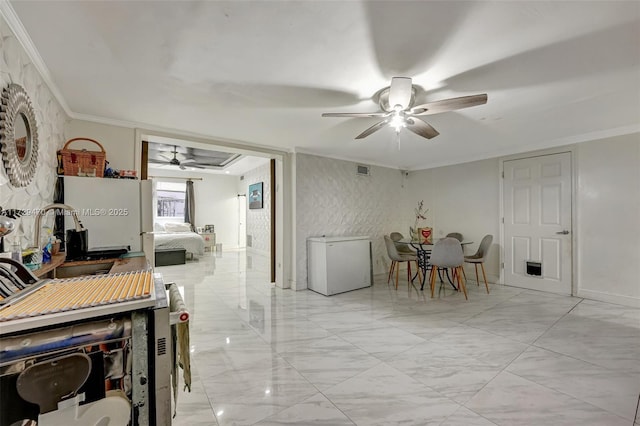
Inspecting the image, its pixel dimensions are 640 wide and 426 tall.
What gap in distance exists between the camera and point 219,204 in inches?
356

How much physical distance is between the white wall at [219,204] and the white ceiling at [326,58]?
5.93m

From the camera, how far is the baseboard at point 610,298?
341cm

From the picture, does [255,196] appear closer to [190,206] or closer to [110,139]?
[190,206]

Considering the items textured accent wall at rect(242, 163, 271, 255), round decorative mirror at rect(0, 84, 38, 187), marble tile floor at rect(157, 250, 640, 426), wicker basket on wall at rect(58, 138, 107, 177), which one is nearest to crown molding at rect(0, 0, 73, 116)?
round decorative mirror at rect(0, 84, 38, 187)

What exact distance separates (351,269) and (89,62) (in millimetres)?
3783

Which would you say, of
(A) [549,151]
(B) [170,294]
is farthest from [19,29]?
(A) [549,151]

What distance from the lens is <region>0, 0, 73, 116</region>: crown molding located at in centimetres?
145

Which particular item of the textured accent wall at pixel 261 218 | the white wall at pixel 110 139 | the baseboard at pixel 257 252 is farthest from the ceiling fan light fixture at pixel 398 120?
the baseboard at pixel 257 252

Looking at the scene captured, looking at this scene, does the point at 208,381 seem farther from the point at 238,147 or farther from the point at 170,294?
the point at 238,147

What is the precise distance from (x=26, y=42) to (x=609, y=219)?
6022 mm

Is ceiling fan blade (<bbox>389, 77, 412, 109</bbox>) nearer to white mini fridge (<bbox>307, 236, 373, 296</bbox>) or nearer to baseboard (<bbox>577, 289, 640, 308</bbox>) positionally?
white mini fridge (<bbox>307, 236, 373, 296</bbox>)

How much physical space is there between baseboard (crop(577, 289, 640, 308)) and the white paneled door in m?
0.17

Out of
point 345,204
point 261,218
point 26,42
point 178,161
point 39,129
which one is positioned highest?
point 178,161

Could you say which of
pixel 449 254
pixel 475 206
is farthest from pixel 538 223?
pixel 449 254
